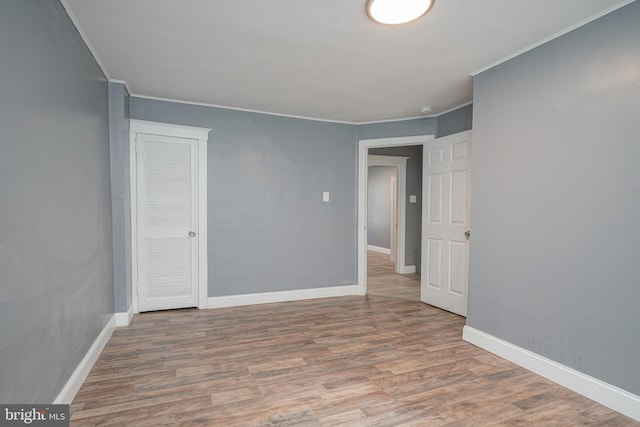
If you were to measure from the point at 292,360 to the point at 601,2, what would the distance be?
10.5 feet

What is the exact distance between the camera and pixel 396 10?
6.32 feet

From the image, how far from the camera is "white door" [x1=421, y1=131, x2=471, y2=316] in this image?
3615 mm

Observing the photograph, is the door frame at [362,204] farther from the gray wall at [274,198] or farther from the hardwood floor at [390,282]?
the hardwood floor at [390,282]

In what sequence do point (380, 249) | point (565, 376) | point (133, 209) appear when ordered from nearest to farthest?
point (565, 376) < point (133, 209) < point (380, 249)

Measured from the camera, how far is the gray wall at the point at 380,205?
893 cm

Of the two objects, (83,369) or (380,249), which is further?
(380,249)

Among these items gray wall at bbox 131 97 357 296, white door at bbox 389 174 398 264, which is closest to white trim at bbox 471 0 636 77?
gray wall at bbox 131 97 357 296

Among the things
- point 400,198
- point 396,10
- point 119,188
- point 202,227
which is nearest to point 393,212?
point 400,198

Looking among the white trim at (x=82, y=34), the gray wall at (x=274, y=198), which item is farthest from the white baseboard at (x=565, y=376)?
the white trim at (x=82, y=34)

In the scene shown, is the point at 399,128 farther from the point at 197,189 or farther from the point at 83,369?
the point at 83,369

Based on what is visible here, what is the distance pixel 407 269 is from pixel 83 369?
5.26 metres

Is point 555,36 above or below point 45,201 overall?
above

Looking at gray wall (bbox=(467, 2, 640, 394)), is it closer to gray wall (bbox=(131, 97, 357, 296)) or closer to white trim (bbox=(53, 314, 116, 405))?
gray wall (bbox=(131, 97, 357, 296))

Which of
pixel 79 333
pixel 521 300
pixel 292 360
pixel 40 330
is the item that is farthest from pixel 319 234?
pixel 40 330
